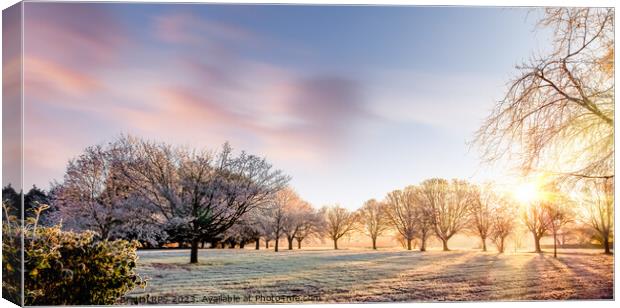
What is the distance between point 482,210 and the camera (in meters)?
12.4

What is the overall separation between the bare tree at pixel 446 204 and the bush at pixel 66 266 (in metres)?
4.79

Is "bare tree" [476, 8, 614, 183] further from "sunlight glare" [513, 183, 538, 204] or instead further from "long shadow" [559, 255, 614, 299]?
"long shadow" [559, 255, 614, 299]

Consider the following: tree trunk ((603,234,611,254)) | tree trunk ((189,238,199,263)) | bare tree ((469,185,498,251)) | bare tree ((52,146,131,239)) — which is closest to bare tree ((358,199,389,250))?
bare tree ((469,185,498,251))

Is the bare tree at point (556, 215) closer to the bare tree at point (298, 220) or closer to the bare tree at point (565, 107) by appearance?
the bare tree at point (565, 107)

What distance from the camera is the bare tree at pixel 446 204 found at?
12.0 m

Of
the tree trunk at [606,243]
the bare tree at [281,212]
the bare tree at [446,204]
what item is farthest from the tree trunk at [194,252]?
the tree trunk at [606,243]

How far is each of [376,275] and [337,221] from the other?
3.41 feet

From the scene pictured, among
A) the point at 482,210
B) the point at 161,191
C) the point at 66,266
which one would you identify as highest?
the point at 161,191

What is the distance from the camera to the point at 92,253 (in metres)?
11.0

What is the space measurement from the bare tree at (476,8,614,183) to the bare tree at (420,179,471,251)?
2.42 feet

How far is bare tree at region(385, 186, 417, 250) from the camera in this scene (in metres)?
11.9

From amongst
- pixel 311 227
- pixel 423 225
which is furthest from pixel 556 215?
pixel 311 227

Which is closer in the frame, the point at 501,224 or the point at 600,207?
the point at 600,207

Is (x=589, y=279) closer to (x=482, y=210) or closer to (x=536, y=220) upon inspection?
(x=536, y=220)
